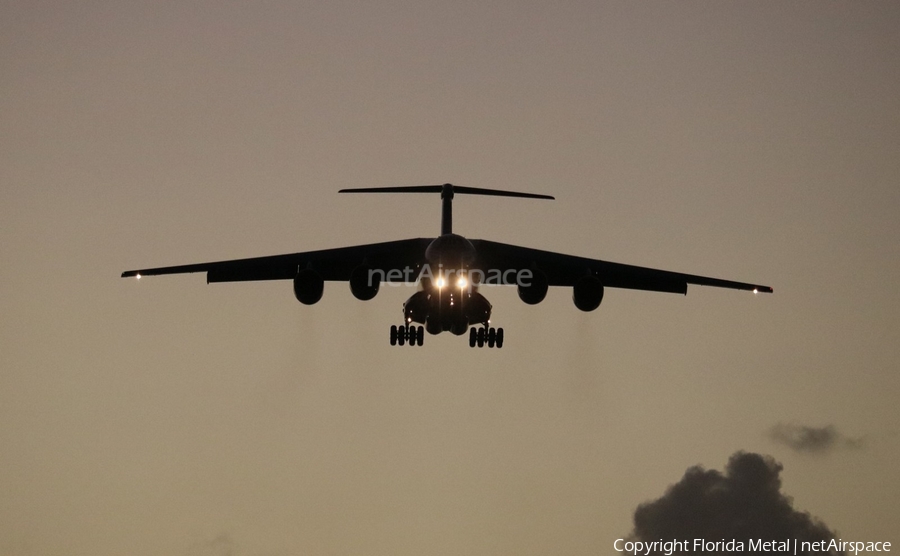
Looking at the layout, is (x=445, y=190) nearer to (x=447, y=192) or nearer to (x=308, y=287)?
(x=447, y=192)

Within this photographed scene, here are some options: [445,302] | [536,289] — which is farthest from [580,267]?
[445,302]

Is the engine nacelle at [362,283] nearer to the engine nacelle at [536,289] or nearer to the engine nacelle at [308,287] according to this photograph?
the engine nacelle at [308,287]

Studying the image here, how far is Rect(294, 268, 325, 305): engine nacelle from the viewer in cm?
3016

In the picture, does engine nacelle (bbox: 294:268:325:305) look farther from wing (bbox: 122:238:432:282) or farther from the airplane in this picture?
wing (bbox: 122:238:432:282)

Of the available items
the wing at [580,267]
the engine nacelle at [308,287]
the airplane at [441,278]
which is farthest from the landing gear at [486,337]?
the engine nacelle at [308,287]

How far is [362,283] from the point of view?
30812 millimetres

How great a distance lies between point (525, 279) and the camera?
31156mm

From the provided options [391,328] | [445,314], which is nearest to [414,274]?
[391,328]

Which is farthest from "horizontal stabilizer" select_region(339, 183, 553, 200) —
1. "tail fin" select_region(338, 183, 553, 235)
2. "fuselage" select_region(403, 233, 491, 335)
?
"fuselage" select_region(403, 233, 491, 335)

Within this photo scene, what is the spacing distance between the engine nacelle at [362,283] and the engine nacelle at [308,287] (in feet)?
2.73

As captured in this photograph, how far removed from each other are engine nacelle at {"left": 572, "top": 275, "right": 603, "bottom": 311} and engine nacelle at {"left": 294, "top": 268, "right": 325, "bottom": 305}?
17.8ft

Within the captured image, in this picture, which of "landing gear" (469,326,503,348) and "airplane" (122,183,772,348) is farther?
"landing gear" (469,326,503,348)

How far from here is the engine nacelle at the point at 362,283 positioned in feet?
101

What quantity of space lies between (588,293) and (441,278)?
3.85 meters
